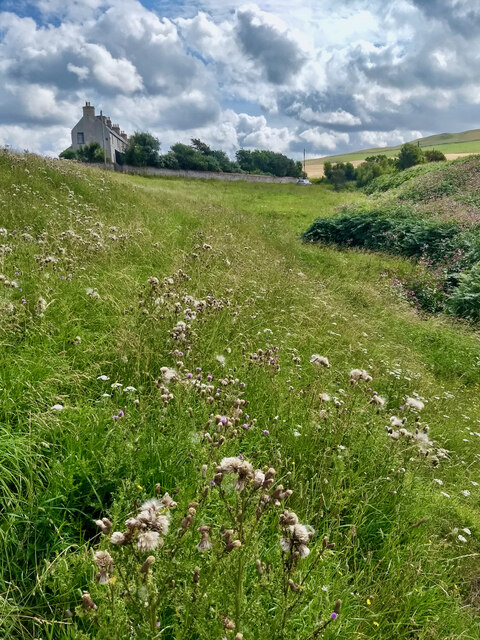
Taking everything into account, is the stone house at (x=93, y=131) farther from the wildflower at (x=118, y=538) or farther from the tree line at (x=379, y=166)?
the wildflower at (x=118, y=538)

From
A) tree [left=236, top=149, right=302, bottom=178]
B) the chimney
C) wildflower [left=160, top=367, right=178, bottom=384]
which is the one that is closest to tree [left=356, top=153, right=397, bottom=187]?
tree [left=236, top=149, right=302, bottom=178]

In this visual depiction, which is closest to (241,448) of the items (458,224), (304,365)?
(304,365)

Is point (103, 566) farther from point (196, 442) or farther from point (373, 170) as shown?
point (373, 170)

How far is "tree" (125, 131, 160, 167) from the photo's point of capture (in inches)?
2283

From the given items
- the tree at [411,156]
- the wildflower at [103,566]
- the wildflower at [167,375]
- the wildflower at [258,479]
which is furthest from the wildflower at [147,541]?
the tree at [411,156]

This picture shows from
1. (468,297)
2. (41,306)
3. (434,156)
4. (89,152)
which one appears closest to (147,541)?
(41,306)

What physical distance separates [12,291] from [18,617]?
3376 mm

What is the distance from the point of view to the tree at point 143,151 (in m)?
58.0

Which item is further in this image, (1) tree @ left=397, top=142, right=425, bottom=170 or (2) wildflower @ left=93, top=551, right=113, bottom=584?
(1) tree @ left=397, top=142, right=425, bottom=170

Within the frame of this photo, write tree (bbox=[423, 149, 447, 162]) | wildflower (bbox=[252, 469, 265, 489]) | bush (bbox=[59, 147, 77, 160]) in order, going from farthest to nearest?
bush (bbox=[59, 147, 77, 160])
tree (bbox=[423, 149, 447, 162])
wildflower (bbox=[252, 469, 265, 489])

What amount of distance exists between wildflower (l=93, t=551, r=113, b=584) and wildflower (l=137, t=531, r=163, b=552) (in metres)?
0.14

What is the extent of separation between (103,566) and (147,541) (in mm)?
199

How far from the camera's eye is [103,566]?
138 centimetres

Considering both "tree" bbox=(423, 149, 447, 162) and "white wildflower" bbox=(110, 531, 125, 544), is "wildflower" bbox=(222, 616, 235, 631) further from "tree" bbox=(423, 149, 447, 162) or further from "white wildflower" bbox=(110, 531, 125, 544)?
"tree" bbox=(423, 149, 447, 162)
